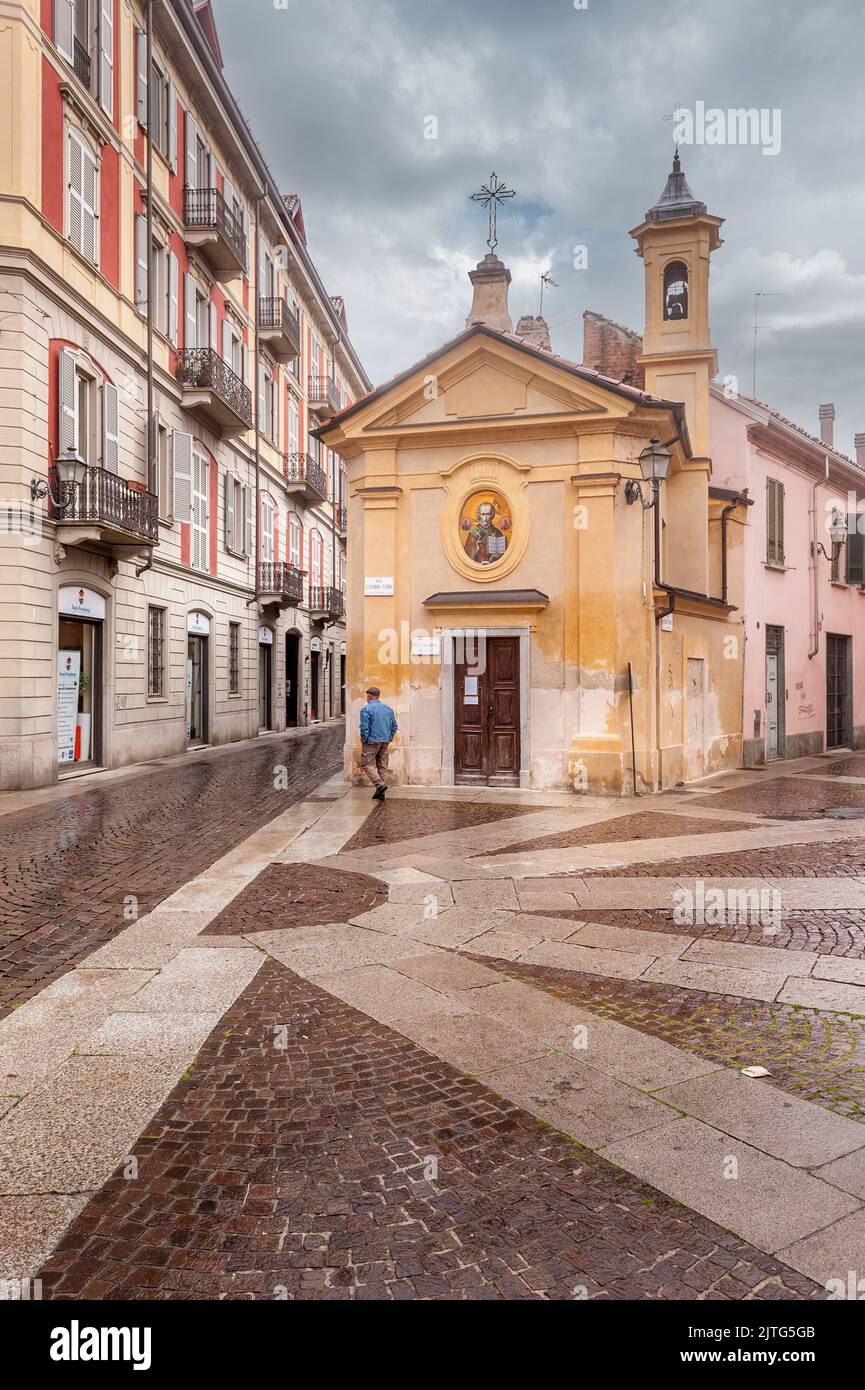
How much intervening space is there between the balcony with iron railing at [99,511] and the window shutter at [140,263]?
4.63 metres

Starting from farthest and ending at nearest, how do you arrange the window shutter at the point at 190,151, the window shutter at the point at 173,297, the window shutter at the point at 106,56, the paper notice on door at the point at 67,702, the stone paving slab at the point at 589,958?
the window shutter at the point at 190,151, the window shutter at the point at 173,297, the window shutter at the point at 106,56, the paper notice on door at the point at 67,702, the stone paving slab at the point at 589,958

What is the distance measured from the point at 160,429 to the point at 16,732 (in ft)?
29.0

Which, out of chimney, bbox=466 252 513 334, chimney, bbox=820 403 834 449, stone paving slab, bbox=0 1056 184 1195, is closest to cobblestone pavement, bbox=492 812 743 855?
stone paving slab, bbox=0 1056 184 1195

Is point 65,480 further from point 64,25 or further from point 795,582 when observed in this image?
point 795,582

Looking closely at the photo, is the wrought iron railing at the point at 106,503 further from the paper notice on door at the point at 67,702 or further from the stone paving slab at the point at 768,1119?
the stone paving slab at the point at 768,1119

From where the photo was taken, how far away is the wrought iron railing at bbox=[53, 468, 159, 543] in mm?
14812

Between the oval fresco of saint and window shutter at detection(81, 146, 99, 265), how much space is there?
873 centimetres

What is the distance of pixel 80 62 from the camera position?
15.5 m

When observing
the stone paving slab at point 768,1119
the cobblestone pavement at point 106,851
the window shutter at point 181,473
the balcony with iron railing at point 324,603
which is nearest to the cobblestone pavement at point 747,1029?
the stone paving slab at point 768,1119

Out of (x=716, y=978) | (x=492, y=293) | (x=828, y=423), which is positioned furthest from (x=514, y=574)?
(x=828, y=423)

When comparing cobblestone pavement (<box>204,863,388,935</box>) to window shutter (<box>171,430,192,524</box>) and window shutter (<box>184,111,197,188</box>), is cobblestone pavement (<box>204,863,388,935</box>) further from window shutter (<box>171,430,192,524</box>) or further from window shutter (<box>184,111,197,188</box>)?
window shutter (<box>184,111,197,188</box>)

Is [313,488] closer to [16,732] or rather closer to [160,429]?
[160,429]

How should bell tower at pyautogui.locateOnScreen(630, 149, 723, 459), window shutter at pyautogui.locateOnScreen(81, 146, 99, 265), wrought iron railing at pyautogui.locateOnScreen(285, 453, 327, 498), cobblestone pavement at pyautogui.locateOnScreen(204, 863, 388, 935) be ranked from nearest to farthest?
cobblestone pavement at pyautogui.locateOnScreen(204, 863, 388, 935), window shutter at pyautogui.locateOnScreen(81, 146, 99, 265), bell tower at pyautogui.locateOnScreen(630, 149, 723, 459), wrought iron railing at pyautogui.locateOnScreen(285, 453, 327, 498)

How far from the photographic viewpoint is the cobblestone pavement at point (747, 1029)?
12.8ft
